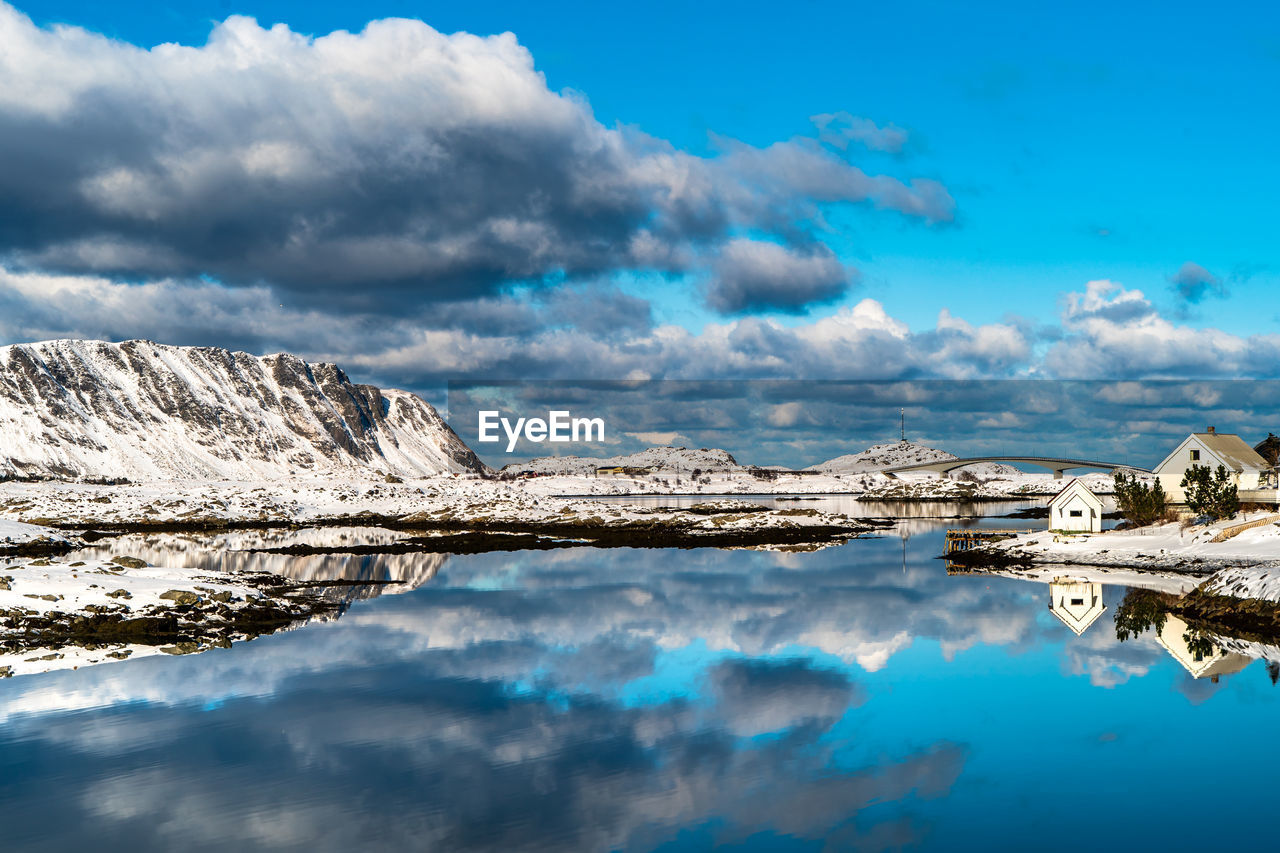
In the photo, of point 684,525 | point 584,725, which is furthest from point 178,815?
point 684,525

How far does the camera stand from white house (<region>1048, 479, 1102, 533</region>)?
64.2m

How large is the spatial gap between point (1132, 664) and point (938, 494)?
172792 millimetres

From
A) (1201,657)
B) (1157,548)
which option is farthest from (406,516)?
(1201,657)

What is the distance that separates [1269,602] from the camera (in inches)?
1344

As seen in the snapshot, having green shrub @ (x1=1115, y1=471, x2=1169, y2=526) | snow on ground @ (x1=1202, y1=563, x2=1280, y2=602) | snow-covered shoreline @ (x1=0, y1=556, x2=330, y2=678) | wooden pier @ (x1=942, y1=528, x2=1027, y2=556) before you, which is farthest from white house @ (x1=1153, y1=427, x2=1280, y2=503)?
snow-covered shoreline @ (x1=0, y1=556, x2=330, y2=678)

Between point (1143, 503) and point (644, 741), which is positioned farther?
point (1143, 503)

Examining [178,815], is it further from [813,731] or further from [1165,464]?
[1165,464]

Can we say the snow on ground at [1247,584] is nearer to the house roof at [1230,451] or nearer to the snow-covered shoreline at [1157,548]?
the snow-covered shoreline at [1157,548]

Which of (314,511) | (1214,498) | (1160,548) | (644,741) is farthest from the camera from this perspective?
(314,511)

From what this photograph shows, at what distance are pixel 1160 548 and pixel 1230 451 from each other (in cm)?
2857

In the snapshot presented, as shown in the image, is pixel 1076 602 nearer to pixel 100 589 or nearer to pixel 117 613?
pixel 117 613

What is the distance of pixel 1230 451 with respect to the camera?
7575 cm

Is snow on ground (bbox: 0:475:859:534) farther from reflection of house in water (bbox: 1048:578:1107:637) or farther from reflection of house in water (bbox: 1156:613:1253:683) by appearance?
reflection of house in water (bbox: 1156:613:1253:683)

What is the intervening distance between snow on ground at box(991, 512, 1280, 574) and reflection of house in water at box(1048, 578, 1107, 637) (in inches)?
253
